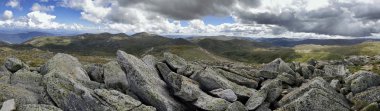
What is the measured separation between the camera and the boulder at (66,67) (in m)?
39.8

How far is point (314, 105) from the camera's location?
31.9 meters

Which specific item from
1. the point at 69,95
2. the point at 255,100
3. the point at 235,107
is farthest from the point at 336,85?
the point at 69,95

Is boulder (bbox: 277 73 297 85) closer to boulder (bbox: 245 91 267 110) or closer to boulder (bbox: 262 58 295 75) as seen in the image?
boulder (bbox: 262 58 295 75)

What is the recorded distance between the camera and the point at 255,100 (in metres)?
34.3

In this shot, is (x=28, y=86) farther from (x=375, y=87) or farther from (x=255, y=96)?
(x=375, y=87)

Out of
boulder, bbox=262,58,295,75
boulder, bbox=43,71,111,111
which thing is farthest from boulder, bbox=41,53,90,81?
boulder, bbox=262,58,295,75

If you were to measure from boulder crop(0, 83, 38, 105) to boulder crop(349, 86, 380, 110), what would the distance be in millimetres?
29676

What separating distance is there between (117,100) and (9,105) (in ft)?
28.0

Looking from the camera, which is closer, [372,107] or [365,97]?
[372,107]

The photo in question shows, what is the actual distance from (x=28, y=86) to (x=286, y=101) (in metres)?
26.3

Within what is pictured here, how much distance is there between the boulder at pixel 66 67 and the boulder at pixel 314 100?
21622 mm

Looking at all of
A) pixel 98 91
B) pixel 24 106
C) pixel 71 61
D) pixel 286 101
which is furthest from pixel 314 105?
pixel 71 61

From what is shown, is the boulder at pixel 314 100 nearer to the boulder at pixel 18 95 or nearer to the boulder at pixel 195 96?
the boulder at pixel 195 96

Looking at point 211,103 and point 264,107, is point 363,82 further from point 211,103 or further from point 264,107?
point 211,103
